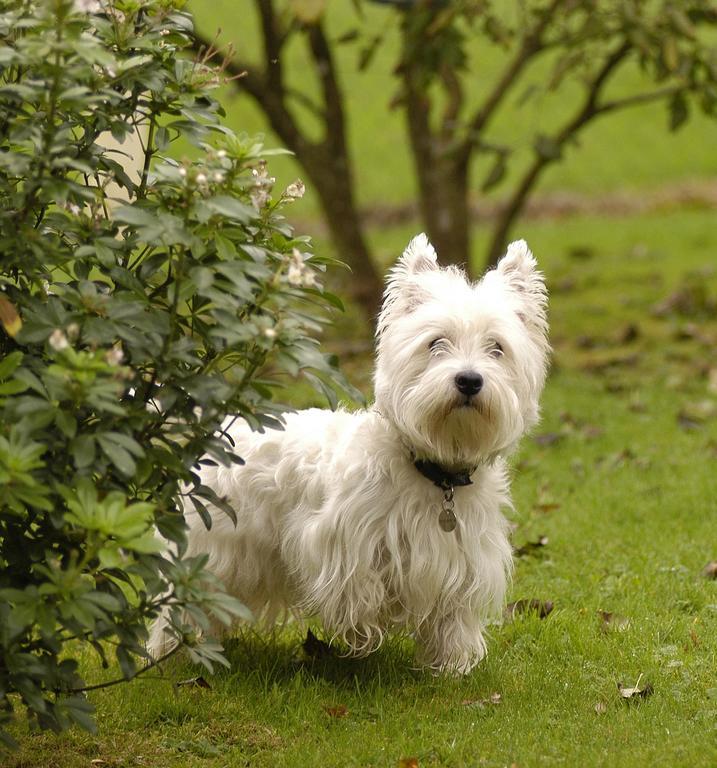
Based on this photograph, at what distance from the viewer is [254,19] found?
24.0m

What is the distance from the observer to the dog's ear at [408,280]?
4621 millimetres

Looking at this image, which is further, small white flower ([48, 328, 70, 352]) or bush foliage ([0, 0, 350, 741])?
bush foliage ([0, 0, 350, 741])

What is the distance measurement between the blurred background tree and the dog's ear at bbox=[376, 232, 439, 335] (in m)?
4.03

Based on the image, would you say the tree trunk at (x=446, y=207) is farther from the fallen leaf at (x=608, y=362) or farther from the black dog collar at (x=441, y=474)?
the black dog collar at (x=441, y=474)

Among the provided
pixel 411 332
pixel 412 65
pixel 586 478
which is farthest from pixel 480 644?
pixel 412 65

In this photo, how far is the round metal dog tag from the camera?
178 inches

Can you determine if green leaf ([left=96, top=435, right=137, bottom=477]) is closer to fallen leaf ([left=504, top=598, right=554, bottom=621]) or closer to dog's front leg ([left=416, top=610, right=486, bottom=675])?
dog's front leg ([left=416, top=610, right=486, bottom=675])

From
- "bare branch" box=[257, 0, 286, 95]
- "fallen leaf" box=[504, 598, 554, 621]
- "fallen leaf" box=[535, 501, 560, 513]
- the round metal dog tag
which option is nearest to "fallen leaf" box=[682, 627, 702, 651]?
"fallen leaf" box=[504, 598, 554, 621]

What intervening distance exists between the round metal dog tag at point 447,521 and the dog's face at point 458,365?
7.3 inches

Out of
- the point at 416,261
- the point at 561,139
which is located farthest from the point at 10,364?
the point at 561,139

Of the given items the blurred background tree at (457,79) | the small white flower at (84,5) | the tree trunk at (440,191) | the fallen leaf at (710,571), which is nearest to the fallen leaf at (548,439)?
the blurred background tree at (457,79)

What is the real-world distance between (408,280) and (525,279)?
46cm

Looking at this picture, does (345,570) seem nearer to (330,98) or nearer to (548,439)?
(548,439)

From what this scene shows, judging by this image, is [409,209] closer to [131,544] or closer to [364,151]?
[364,151]
